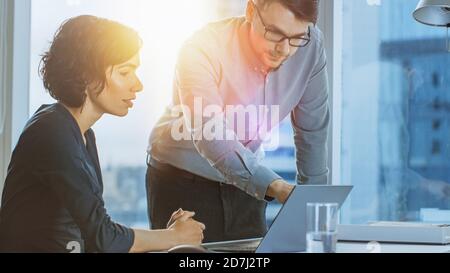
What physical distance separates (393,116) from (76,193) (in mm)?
1403

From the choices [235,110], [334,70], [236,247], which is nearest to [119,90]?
[235,110]

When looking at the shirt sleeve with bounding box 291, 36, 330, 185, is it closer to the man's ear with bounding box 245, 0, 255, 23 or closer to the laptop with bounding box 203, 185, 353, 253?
the man's ear with bounding box 245, 0, 255, 23

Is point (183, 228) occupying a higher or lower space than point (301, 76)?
lower

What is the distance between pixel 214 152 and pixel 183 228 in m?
0.30

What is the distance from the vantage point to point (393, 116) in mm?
3365

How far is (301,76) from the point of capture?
10.4 ft

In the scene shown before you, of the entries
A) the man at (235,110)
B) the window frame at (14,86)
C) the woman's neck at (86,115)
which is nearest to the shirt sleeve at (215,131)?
the man at (235,110)

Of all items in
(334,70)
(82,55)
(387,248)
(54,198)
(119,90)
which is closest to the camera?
(387,248)

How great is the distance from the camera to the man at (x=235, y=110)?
2986 mm

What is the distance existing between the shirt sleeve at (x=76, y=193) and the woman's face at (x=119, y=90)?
0.23m

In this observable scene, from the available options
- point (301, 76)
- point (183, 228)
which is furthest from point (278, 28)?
point (183, 228)

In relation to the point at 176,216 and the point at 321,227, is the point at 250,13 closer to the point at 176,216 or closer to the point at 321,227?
the point at 176,216
